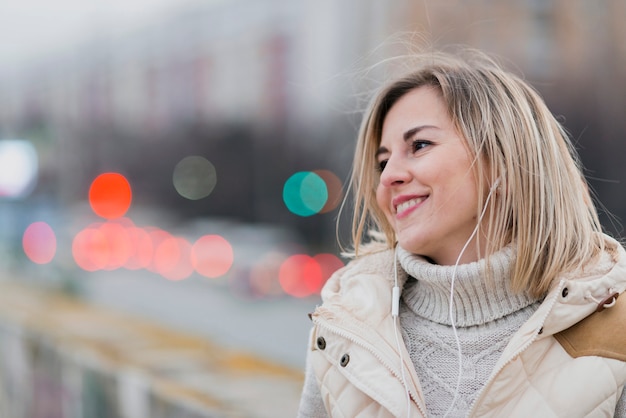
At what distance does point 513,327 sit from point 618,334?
0.24 metres

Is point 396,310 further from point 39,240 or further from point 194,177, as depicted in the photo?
point 194,177

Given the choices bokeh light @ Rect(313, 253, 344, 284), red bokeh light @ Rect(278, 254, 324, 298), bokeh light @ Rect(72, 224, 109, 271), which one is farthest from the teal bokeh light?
red bokeh light @ Rect(278, 254, 324, 298)

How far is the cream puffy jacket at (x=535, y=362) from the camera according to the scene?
6.03 feet

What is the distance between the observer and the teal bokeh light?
146 feet

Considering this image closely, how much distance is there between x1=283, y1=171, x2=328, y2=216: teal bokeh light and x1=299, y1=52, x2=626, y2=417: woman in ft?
136

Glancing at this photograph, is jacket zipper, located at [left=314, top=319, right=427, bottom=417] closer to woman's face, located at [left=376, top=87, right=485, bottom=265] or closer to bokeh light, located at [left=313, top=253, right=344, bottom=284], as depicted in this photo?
woman's face, located at [left=376, top=87, right=485, bottom=265]

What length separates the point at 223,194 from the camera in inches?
2063

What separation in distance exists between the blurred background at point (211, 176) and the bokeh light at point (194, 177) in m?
0.13

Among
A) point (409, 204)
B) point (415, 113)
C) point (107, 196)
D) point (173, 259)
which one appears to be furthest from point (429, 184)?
point (107, 196)

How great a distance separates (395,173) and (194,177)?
175 feet

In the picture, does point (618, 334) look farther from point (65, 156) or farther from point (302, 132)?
point (302, 132)

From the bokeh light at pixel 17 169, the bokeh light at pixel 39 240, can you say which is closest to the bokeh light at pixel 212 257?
the bokeh light at pixel 39 240

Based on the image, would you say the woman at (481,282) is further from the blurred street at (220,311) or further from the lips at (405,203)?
the blurred street at (220,311)

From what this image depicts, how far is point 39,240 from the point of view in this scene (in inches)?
1361
